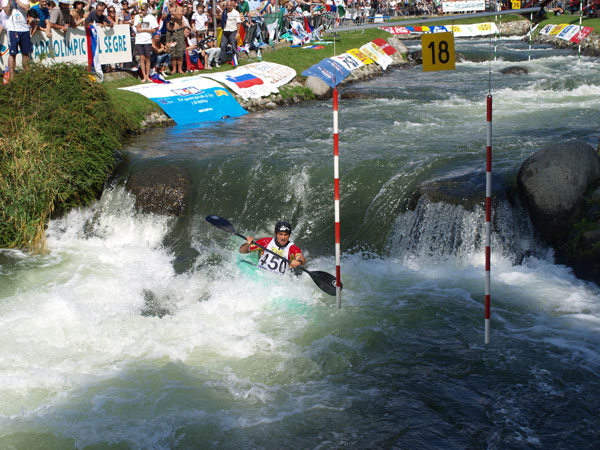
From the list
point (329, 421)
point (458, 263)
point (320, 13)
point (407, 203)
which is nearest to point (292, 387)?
point (329, 421)

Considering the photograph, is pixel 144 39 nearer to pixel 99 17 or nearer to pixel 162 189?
pixel 99 17

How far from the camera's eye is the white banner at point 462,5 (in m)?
36.5

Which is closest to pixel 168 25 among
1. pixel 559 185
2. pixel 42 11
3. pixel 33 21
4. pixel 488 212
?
pixel 42 11

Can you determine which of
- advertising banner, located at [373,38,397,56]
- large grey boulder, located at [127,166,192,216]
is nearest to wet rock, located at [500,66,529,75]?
advertising banner, located at [373,38,397,56]

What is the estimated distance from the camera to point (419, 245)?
7637mm

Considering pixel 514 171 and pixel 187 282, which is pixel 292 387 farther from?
pixel 514 171

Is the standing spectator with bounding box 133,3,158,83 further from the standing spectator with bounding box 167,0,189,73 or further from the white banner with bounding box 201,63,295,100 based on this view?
the white banner with bounding box 201,63,295,100

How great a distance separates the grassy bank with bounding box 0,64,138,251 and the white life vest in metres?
3.16

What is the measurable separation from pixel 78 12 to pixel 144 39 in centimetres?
140

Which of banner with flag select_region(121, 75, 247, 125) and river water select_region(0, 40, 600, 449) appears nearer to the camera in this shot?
river water select_region(0, 40, 600, 449)

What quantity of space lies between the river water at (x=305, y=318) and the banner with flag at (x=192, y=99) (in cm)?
194

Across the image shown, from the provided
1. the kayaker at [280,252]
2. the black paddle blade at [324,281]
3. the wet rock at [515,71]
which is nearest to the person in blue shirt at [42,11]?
the kayaker at [280,252]

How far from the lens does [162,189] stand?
30.0ft

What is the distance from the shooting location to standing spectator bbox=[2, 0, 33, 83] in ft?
34.8
